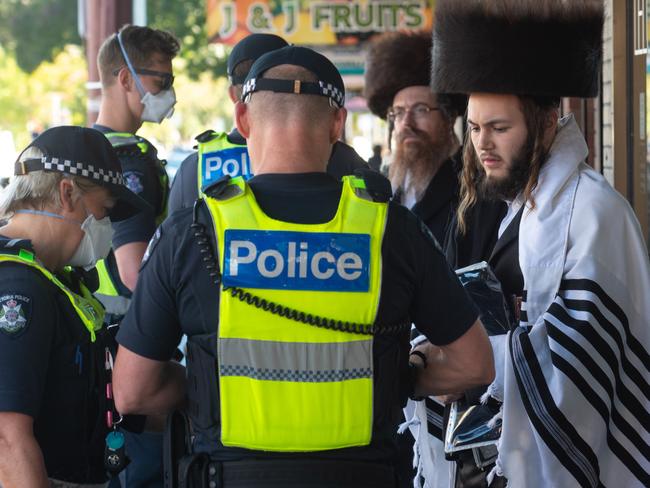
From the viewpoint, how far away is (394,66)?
18.1 feet

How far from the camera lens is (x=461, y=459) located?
3217 millimetres

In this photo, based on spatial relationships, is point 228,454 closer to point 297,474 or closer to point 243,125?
point 297,474

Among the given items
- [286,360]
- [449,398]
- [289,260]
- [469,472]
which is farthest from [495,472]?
[289,260]

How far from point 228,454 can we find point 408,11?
1157cm

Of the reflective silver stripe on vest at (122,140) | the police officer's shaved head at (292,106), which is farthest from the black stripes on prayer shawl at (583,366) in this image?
the reflective silver stripe on vest at (122,140)

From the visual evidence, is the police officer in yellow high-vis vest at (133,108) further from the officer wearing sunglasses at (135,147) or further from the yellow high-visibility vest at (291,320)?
the yellow high-visibility vest at (291,320)

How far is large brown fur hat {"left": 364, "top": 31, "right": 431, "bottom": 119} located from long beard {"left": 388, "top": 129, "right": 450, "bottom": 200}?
44 cm

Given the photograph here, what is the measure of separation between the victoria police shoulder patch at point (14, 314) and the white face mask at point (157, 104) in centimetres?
230

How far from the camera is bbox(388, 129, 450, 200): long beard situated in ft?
15.7

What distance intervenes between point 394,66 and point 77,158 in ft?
9.92

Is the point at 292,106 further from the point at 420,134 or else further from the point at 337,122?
the point at 420,134

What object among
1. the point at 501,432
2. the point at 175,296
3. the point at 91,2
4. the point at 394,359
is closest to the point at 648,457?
the point at 501,432

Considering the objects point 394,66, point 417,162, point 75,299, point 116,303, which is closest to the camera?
point 75,299

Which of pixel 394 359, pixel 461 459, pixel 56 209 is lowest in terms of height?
pixel 461 459
